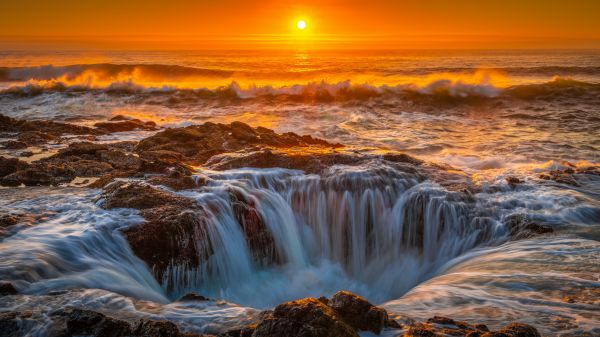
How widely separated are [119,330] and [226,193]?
3338 mm

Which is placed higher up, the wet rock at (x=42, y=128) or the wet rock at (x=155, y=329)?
the wet rock at (x=42, y=128)

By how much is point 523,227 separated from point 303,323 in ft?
15.4

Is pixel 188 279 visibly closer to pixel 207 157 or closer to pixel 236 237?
pixel 236 237

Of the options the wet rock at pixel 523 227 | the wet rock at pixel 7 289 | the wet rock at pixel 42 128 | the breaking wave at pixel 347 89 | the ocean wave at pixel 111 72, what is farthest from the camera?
the ocean wave at pixel 111 72

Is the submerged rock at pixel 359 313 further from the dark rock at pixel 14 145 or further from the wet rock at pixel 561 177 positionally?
the dark rock at pixel 14 145

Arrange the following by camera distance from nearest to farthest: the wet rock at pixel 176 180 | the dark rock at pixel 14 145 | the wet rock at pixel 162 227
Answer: the wet rock at pixel 162 227 < the wet rock at pixel 176 180 < the dark rock at pixel 14 145

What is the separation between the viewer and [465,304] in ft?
14.7

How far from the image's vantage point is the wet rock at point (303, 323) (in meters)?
2.98

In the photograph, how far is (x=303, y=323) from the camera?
3016 millimetres

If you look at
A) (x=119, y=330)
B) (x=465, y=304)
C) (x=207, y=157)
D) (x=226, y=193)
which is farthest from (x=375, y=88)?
(x=119, y=330)

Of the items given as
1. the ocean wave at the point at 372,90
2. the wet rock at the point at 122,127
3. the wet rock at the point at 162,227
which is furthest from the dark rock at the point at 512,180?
the ocean wave at the point at 372,90

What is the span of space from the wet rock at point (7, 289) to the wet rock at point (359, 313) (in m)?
2.49

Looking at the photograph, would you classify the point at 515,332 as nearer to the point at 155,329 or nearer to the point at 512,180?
the point at 155,329

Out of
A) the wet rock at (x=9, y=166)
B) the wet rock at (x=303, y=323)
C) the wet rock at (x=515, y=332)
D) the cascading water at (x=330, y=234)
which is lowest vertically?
the cascading water at (x=330, y=234)
